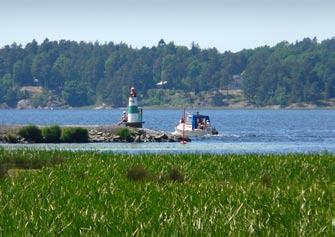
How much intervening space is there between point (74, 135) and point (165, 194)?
66.9 meters

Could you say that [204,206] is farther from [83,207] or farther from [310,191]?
[310,191]

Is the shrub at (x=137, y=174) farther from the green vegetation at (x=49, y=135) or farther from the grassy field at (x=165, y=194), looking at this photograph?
the green vegetation at (x=49, y=135)

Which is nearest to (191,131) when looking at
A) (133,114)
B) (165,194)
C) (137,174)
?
(133,114)

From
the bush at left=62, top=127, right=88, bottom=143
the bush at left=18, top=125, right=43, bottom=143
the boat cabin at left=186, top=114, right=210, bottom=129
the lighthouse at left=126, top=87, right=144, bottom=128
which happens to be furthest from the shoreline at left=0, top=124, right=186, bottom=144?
the boat cabin at left=186, top=114, right=210, bottom=129

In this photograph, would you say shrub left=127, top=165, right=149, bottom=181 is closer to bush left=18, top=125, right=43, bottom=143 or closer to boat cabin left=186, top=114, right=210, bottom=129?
Result: bush left=18, top=125, right=43, bottom=143

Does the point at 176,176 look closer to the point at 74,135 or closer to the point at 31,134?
the point at 31,134

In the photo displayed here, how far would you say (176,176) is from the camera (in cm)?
3534

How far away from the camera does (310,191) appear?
29.6 m

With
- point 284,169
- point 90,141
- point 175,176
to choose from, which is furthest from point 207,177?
point 90,141

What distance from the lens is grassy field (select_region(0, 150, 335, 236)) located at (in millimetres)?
21984

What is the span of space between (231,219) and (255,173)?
15.6 meters

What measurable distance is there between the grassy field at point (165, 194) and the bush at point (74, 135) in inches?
1971

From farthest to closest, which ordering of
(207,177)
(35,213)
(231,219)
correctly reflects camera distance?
(207,177), (35,213), (231,219)

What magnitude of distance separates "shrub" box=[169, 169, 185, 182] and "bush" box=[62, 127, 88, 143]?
194 ft
